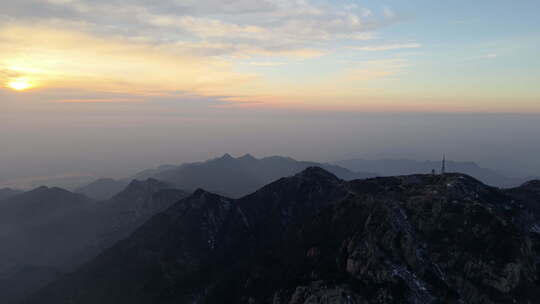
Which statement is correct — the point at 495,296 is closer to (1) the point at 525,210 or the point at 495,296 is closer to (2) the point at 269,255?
(1) the point at 525,210

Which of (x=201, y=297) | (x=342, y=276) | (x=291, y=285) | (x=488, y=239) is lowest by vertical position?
(x=201, y=297)

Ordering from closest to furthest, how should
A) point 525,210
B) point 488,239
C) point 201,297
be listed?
point 488,239, point 525,210, point 201,297

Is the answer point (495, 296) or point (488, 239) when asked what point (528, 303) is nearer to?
point (495, 296)

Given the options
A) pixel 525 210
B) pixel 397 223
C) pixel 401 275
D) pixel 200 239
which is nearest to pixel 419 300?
pixel 401 275

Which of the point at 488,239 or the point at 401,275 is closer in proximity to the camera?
the point at 401,275

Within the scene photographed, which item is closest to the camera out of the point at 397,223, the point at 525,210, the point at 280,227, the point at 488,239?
the point at 488,239

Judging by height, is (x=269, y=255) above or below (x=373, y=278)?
below

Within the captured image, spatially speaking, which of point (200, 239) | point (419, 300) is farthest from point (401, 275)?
point (200, 239)
